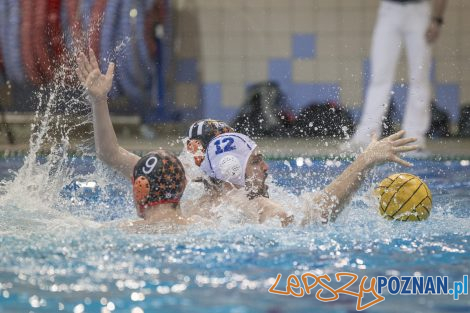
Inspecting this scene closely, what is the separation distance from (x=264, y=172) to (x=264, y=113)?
18.6ft

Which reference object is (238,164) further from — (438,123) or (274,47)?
(274,47)

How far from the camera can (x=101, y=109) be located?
440 cm

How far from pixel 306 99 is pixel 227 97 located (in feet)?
3.16

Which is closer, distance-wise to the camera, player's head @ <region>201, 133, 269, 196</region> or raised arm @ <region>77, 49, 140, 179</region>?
player's head @ <region>201, 133, 269, 196</region>

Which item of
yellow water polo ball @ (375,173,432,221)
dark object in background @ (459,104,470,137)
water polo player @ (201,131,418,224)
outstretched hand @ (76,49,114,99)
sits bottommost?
dark object in background @ (459,104,470,137)

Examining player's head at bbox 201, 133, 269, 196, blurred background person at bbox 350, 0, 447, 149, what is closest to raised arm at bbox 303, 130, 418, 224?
player's head at bbox 201, 133, 269, 196

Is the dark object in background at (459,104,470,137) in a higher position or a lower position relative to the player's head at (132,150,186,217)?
lower

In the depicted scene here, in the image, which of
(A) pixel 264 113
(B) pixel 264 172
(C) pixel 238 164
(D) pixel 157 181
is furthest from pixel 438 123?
(D) pixel 157 181

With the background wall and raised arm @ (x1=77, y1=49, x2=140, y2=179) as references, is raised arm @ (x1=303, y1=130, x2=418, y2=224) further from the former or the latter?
the background wall

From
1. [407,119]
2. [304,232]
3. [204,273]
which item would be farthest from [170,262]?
[407,119]

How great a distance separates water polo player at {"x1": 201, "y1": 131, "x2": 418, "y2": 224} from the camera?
381 cm

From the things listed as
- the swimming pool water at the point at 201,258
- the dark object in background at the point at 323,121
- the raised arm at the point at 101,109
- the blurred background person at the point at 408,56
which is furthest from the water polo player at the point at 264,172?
the dark object in background at the point at 323,121

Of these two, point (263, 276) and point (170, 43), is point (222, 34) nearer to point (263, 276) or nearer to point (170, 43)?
point (170, 43)

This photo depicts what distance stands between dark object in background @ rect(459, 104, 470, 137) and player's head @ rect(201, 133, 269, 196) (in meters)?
5.83
